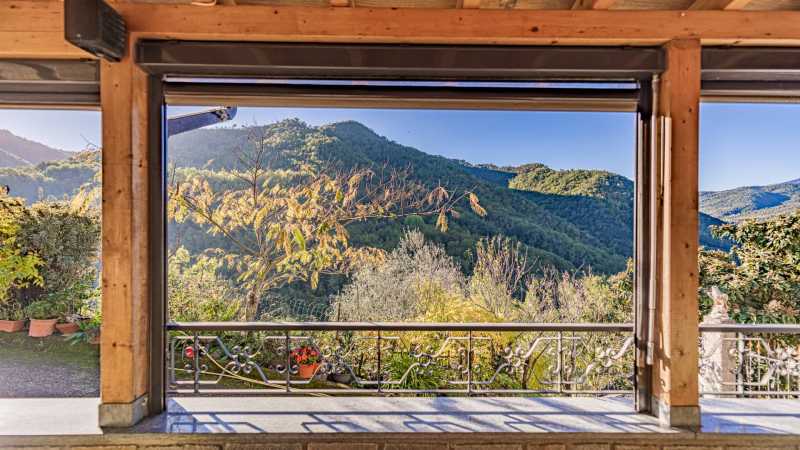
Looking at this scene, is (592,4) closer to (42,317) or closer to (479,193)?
(479,193)

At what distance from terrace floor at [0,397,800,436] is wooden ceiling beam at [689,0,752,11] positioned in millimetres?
2128

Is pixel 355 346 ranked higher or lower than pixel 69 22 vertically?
lower

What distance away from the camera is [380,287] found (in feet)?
10.8

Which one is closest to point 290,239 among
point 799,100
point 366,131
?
point 366,131

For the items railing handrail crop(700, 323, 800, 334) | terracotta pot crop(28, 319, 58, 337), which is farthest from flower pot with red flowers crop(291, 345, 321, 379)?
railing handrail crop(700, 323, 800, 334)

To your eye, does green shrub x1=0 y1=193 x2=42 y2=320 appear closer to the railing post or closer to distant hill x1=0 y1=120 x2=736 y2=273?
distant hill x1=0 y1=120 x2=736 y2=273

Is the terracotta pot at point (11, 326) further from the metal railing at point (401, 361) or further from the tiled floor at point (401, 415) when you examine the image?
the tiled floor at point (401, 415)

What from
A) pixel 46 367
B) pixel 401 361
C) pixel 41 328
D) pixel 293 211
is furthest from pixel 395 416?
pixel 41 328

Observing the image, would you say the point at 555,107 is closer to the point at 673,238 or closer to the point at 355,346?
the point at 673,238

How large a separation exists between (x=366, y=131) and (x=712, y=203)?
298 centimetres

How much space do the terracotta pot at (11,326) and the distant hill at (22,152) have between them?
1.07 m

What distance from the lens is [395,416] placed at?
207 centimetres

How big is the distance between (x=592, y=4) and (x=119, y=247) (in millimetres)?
2682

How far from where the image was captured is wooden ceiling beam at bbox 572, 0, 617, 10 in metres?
1.88
